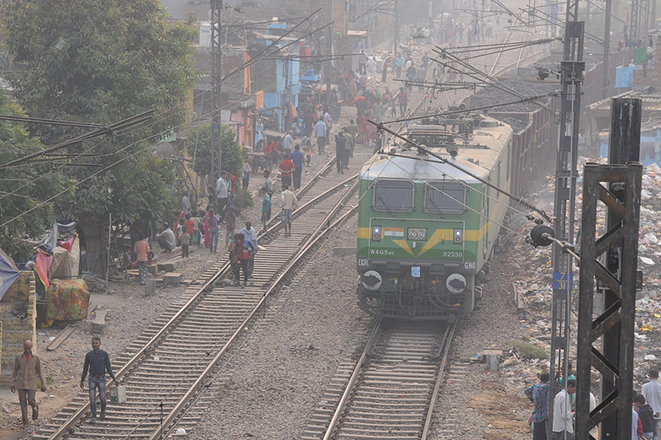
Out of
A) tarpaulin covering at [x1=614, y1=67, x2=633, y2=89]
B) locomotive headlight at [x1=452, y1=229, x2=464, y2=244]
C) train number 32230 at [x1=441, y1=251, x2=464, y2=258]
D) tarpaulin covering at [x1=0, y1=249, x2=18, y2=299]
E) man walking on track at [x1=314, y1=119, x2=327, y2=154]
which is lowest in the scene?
tarpaulin covering at [x1=0, y1=249, x2=18, y2=299]

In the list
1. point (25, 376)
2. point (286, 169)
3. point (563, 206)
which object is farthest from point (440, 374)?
point (286, 169)

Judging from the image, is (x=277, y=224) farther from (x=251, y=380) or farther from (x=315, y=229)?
(x=251, y=380)

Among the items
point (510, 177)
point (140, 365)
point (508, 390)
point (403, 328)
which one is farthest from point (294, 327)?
point (510, 177)

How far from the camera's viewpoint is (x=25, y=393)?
13.8 meters

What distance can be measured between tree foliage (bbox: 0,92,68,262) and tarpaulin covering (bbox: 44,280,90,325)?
0.79m

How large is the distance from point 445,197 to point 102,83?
8.13 m

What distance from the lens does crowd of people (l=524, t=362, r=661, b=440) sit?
12.0 metres

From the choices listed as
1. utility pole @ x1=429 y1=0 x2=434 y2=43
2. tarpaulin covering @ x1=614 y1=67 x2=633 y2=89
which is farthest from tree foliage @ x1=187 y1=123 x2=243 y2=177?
utility pole @ x1=429 y1=0 x2=434 y2=43

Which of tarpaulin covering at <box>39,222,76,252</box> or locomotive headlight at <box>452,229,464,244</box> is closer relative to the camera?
locomotive headlight at <box>452,229,464,244</box>

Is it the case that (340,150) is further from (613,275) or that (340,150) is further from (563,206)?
(613,275)

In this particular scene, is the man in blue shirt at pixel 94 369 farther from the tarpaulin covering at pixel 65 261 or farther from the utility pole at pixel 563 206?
the utility pole at pixel 563 206

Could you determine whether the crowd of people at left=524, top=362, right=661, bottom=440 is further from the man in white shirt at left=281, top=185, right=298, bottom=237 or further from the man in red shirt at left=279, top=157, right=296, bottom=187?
the man in red shirt at left=279, top=157, right=296, bottom=187

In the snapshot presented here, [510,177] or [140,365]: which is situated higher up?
[510,177]

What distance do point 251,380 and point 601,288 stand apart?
10.8m
